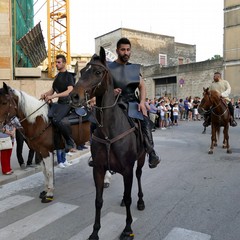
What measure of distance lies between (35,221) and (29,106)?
2146 millimetres

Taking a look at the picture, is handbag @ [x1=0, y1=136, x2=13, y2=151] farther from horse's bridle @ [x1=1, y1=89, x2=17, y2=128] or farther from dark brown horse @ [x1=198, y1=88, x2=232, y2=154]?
dark brown horse @ [x1=198, y1=88, x2=232, y2=154]


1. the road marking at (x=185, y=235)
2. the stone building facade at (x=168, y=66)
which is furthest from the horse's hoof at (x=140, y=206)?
the stone building facade at (x=168, y=66)

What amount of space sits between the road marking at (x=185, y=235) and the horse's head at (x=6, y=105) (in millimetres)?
3374

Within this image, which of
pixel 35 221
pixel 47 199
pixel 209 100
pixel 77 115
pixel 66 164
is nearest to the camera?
pixel 35 221

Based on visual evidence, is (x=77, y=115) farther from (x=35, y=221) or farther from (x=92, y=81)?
(x=92, y=81)

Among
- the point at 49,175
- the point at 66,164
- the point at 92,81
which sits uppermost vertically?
the point at 92,81

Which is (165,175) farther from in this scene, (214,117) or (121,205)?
(214,117)

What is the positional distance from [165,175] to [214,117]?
12.8 feet

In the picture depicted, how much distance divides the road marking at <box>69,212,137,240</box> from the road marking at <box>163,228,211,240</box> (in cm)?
70

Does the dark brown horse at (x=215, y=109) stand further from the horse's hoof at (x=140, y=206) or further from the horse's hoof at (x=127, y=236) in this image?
the horse's hoof at (x=127, y=236)

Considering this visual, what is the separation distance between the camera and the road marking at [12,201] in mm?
5309

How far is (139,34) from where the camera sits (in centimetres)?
4509

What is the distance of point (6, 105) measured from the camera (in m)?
5.18

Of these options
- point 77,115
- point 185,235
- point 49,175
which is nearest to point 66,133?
point 77,115
